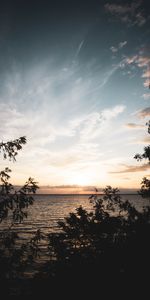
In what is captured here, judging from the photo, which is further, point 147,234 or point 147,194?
point 147,194

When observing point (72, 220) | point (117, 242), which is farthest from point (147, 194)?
point (72, 220)

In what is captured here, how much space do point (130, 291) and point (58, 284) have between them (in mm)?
2630

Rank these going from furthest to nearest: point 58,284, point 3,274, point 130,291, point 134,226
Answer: point 134,226 → point 58,284 → point 130,291 → point 3,274

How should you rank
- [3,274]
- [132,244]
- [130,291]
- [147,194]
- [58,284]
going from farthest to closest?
1. [147,194]
2. [132,244]
3. [58,284]
4. [130,291]
5. [3,274]

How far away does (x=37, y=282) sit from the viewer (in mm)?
9211

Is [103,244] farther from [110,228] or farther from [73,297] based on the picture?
[73,297]

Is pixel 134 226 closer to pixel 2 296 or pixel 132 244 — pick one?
pixel 132 244

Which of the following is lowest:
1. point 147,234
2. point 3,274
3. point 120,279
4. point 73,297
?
point 73,297

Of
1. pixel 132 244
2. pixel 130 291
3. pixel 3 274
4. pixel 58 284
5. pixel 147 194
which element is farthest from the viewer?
pixel 147 194

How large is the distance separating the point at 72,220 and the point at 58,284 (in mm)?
2593

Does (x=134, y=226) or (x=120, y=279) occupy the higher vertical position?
(x=134, y=226)

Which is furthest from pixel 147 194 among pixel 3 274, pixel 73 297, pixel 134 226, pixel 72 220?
pixel 3 274

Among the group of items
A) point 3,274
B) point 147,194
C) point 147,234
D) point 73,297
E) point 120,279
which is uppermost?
point 147,194

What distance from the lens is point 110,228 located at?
10.6m
